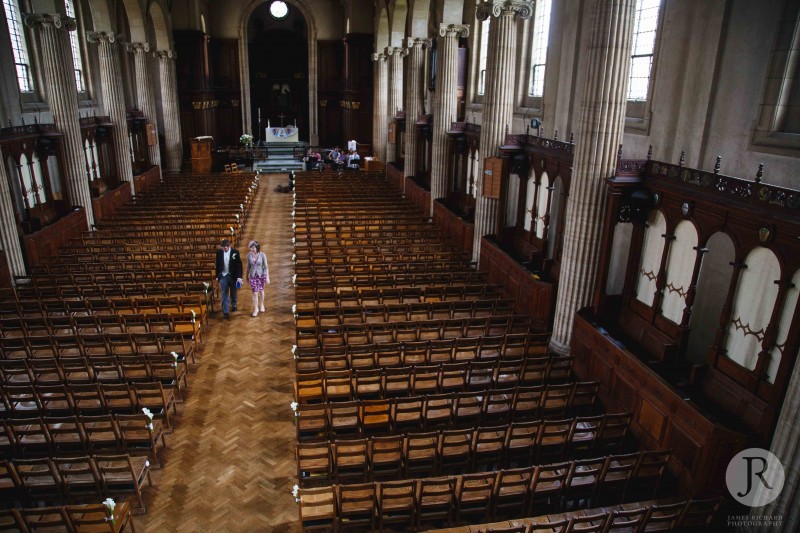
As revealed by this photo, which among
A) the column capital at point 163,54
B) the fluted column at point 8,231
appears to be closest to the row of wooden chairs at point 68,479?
the fluted column at point 8,231

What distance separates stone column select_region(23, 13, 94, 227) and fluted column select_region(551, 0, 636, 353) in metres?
14.9

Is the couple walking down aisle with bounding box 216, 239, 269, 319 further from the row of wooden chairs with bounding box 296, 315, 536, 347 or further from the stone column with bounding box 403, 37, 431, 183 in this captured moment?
the stone column with bounding box 403, 37, 431, 183

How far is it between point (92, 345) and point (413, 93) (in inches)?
705

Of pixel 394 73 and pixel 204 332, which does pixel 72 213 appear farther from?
pixel 394 73

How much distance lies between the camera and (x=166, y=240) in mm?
14602

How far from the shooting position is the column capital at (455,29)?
58.2 feet

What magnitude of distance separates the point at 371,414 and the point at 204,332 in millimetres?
5519

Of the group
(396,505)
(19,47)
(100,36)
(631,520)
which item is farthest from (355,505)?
(100,36)

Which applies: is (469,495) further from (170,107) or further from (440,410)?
(170,107)

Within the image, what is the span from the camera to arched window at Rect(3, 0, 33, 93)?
15945mm

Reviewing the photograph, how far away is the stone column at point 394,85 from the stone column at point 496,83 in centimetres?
1388

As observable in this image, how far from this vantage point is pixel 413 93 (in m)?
23.1

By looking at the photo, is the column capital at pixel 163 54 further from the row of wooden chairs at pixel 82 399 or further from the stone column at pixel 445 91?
the row of wooden chairs at pixel 82 399

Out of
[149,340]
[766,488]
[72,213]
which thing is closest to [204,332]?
[149,340]
